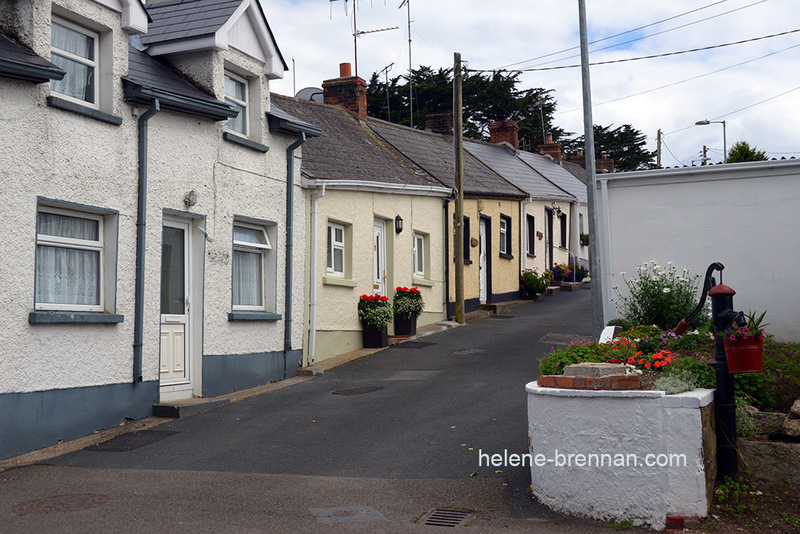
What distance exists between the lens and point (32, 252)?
934 cm

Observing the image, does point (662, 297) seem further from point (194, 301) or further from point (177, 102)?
point (177, 102)

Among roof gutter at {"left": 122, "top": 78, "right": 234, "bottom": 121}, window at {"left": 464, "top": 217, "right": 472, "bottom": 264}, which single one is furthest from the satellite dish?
roof gutter at {"left": 122, "top": 78, "right": 234, "bottom": 121}

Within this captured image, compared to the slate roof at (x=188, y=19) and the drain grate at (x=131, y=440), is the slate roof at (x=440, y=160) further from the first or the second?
the drain grate at (x=131, y=440)

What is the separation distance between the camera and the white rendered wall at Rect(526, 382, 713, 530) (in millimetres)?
6344

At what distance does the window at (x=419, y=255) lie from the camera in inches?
784

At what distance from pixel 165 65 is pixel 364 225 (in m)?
5.46

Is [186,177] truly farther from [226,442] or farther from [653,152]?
[653,152]

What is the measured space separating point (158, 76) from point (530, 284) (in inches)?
633

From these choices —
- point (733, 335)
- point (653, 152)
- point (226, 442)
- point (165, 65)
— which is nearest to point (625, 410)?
point (733, 335)

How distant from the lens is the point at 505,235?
25.3 m

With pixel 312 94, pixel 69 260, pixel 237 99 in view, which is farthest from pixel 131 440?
pixel 312 94

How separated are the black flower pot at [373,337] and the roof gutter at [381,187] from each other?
284cm

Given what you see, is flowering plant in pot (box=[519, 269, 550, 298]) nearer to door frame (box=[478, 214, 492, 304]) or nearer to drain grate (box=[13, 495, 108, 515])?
door frame (box=[478, 214, 492, 304])

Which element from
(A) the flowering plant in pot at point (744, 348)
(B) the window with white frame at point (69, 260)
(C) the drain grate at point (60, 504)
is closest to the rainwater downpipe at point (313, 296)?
(B) the window with white frame at point (69, 260)
